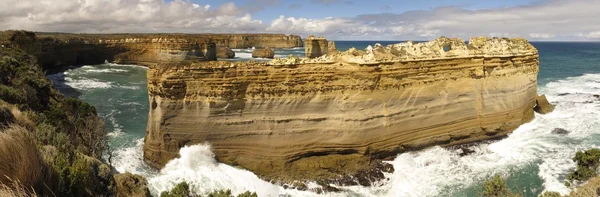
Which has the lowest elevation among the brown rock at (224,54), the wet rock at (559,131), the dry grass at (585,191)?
the wet rock at (559,131)

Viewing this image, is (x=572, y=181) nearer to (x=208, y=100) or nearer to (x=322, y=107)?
(x=322, y=107)

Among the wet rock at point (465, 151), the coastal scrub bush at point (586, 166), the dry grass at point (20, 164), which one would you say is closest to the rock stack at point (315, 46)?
the wet rock at point (465, 151)

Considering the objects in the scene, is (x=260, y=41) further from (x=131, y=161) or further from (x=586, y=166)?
(x=586, y=166)

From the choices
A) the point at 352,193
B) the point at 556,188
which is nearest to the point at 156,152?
the point at 352,193

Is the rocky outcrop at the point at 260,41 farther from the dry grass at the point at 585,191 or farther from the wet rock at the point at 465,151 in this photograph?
the dry grass at the point at 585,191

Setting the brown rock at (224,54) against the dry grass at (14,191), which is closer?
the dry grass at (14,191)

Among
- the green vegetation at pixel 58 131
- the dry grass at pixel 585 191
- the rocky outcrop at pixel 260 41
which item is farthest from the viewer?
the rocky outcrop at pixel 260 41
